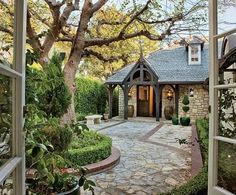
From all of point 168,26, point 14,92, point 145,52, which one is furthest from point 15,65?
point 145,52

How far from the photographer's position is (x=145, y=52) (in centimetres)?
1623

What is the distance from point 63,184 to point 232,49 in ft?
6.91

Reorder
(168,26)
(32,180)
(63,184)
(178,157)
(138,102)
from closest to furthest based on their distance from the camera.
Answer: (32,180) < (63,184) < (178,157) < (168,26) < (138,102)

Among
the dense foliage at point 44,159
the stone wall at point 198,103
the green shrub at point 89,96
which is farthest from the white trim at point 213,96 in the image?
the green shrub at point 89,96

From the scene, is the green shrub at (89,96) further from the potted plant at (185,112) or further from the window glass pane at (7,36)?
the window glass pane at (7,36)

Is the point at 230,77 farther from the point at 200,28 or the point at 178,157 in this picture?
the point at 200,28

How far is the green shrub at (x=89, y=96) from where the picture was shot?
14662 mm

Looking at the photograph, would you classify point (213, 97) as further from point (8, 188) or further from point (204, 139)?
point (204, 139)

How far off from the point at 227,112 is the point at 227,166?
46 cm

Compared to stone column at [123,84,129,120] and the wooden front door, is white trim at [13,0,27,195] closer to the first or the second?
stone column at [123,84,129,120]

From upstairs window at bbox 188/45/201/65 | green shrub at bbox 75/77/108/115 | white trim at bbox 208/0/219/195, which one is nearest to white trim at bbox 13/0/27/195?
white trim at bbox 208/0/219/195

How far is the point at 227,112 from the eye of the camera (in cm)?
228

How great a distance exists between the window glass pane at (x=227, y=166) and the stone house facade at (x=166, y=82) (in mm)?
11744

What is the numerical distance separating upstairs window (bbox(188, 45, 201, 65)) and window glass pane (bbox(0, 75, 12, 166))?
14728mm
